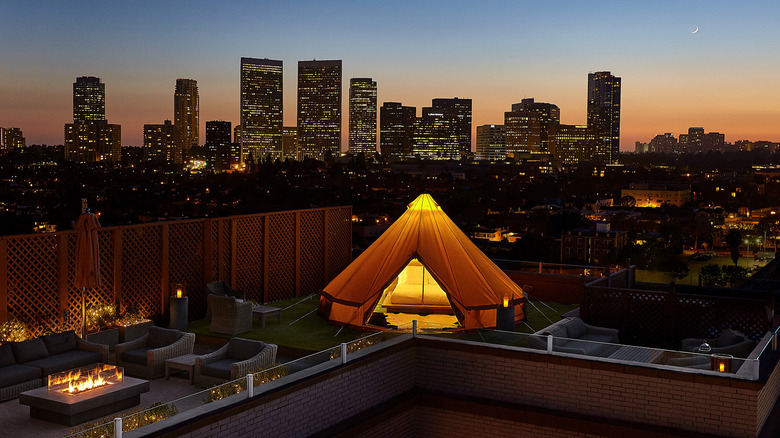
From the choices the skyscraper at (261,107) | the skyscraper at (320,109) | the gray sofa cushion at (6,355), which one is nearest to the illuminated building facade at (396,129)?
the skyscraper at (320,109)

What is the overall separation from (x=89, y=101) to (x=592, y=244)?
151ft

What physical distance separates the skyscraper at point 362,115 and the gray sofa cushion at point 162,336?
159m

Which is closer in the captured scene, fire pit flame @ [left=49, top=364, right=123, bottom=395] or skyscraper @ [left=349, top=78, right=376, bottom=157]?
fire pit flame @ [left=49, top=364, right=123, bottom=395]

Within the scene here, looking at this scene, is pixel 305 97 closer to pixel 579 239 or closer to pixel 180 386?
pixel 579 239

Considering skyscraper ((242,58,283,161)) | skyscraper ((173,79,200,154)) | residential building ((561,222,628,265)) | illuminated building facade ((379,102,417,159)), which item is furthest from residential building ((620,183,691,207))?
skyscraper ((242,58,283,161))

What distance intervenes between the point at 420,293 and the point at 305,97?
164411 millimetres

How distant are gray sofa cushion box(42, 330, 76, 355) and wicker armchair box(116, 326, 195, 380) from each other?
0.46m

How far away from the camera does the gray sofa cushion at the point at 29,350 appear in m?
7.23

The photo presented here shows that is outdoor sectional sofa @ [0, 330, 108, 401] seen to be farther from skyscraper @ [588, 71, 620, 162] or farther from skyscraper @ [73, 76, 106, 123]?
skyscraper @ [588, 71, 620, 162]

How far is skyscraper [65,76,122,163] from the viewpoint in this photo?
6600 centimetres

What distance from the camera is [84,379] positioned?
6473mm

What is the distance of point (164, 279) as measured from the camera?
9.69 metres

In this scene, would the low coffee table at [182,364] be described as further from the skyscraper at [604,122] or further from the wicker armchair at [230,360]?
the skyscraper at [604,122]

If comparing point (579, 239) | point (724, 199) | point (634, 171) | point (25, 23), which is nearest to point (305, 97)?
point (634, 171)
